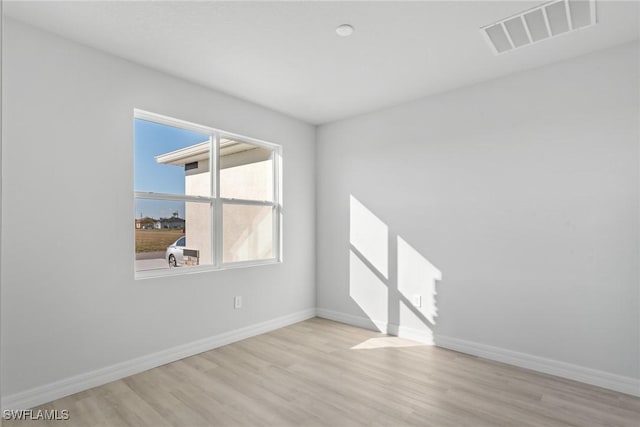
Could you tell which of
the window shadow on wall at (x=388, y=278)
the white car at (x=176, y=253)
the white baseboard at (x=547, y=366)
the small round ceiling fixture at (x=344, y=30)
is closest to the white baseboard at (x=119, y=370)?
the white car at (x=176, y=253)

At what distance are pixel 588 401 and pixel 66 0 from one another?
4.42m

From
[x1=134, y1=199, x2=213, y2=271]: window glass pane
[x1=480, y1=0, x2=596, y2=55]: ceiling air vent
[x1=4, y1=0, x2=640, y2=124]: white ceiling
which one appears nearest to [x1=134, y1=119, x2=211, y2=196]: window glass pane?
[x1=134, y1=199, x2=213, y2=271]: window glass pane

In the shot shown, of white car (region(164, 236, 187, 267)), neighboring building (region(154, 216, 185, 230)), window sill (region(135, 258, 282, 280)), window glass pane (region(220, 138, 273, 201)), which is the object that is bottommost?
window sill (region(135, 258, 282, 280))

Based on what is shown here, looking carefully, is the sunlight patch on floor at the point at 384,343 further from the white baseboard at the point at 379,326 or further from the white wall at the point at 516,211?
the white wall at the point at 516,211

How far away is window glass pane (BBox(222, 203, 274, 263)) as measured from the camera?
3719mm

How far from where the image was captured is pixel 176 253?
10.7 ft

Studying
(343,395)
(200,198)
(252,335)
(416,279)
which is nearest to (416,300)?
(416,279)

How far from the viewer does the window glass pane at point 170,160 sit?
3.05 metres

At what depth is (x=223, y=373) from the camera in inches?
113

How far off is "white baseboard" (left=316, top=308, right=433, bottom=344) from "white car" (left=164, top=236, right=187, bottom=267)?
6.82 ft

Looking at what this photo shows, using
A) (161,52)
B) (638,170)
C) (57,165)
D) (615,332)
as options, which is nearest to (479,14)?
(638,170)

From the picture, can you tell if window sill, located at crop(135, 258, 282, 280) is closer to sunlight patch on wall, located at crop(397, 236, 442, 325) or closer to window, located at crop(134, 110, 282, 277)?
window, located at crop(134, 110, 282, 277)

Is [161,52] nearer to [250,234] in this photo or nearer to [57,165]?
[57,165]

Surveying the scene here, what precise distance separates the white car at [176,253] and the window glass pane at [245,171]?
2.20 feet
